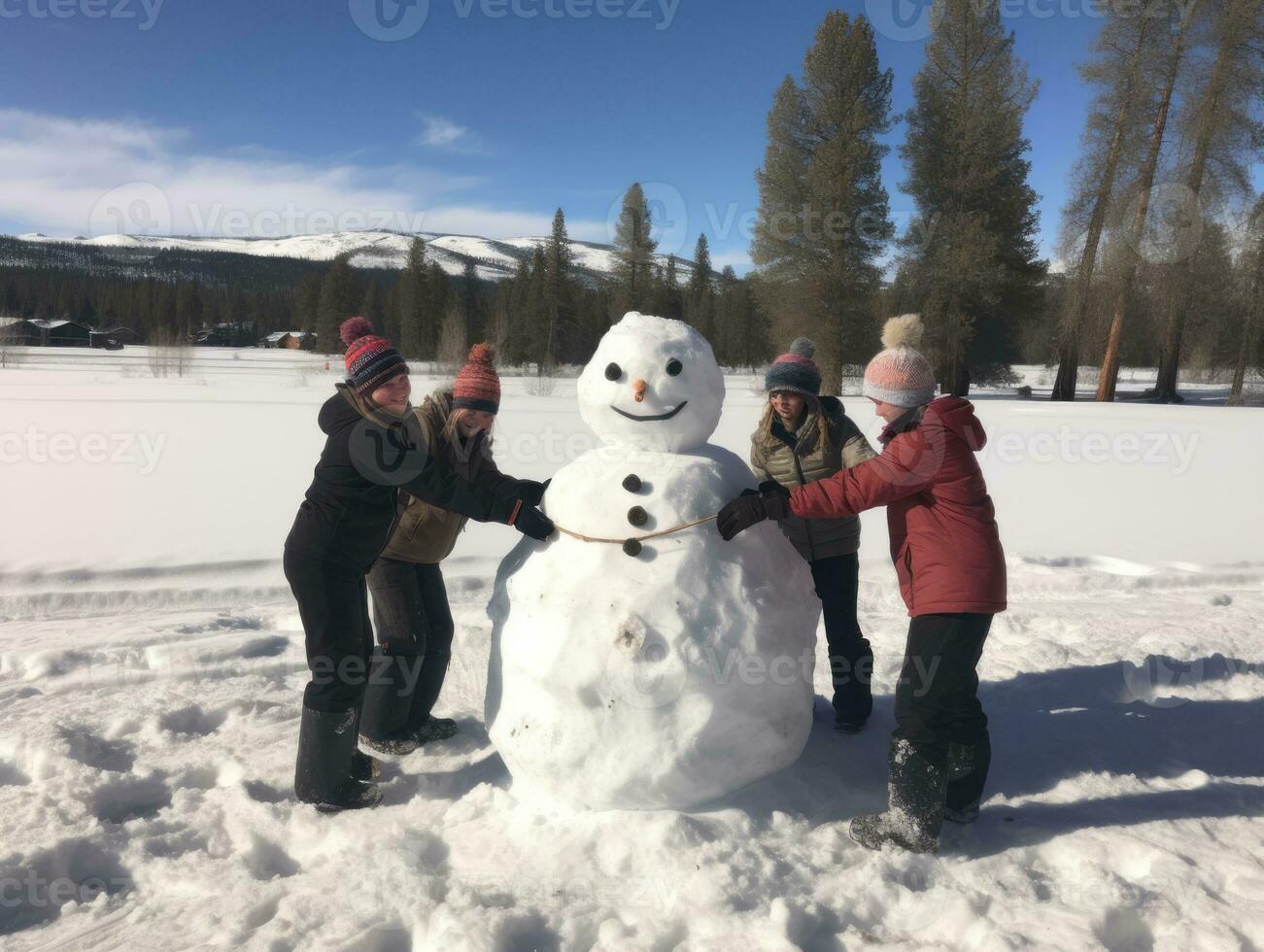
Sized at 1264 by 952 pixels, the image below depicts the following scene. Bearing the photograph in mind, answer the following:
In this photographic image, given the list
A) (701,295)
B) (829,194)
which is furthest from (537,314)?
(829,194)

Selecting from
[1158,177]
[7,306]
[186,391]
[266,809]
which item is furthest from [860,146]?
[7,306]

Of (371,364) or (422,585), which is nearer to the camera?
(371,364)

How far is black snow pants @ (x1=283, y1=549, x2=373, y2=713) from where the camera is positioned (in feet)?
8.59

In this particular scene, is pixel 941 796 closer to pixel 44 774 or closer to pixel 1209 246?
pixel 44 774

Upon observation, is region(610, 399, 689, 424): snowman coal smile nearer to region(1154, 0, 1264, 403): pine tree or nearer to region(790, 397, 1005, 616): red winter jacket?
region(790, 397, 1005, 616): red winter jacket

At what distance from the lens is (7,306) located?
6881 cm

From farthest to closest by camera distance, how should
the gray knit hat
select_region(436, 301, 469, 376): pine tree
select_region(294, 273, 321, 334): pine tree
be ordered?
select_region(294, 273, 321, 334): pine tree → select_region(436, 301, 469, 376): pine tree → the gray knit hat

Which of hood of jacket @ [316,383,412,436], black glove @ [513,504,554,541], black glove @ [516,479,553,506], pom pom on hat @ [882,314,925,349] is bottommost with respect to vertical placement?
black glove @ [513,504,554,541]

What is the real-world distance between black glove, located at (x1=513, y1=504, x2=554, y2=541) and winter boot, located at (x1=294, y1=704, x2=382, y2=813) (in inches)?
36.6

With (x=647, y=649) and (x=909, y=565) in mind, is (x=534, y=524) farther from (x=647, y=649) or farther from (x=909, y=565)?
(x=909, y=565)

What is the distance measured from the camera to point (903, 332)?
298cm

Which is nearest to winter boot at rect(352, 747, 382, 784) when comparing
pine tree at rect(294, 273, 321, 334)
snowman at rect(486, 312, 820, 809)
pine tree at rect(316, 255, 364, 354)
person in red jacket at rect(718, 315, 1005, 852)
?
snowman at rect(486, 312, 820, 809)

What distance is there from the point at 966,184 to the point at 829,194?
11.5ft

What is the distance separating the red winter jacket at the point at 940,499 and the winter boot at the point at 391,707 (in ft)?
5.69
